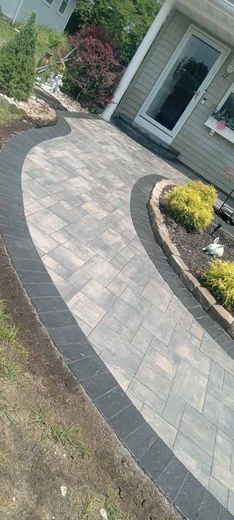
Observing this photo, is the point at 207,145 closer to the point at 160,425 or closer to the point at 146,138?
the point at 146,138

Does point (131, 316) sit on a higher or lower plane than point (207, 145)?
lower

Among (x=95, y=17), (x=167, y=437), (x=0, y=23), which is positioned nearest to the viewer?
(x=167, y=437)

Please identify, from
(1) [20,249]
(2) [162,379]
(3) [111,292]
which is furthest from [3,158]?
(2) [162,379]

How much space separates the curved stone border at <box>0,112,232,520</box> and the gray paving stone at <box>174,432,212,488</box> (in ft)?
0.27

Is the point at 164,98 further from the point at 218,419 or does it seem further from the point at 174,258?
the point at 218,419

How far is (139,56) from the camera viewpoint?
10.3 meters

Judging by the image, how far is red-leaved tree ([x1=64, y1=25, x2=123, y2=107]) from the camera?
10.1 m

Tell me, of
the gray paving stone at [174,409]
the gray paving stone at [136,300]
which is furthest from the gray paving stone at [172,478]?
the gray paving stone at [136,300]

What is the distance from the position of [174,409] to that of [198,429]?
0.25 meters

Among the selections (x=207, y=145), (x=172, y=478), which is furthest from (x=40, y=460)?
(x=207, y=145)

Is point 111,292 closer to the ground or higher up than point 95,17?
closer to the ground

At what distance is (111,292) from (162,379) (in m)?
1.04

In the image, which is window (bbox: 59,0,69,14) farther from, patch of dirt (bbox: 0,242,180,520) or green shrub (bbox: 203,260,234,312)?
patch of dirt (bbox: 0,242,180,520)

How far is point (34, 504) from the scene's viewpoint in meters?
2.32
